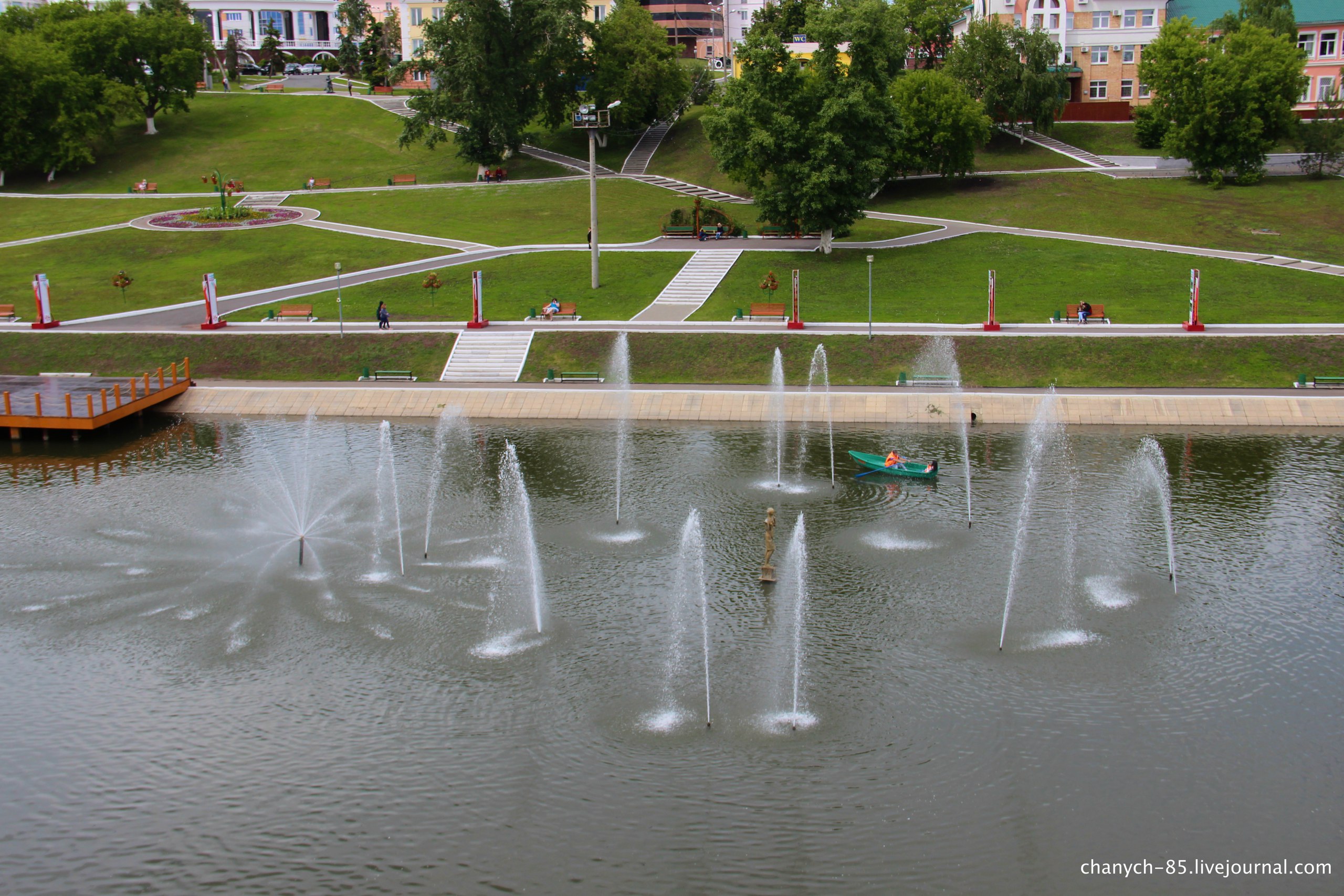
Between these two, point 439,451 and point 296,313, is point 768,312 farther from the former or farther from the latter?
point 296,313

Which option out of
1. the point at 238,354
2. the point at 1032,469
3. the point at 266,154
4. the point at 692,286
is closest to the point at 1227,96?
the point at 692,286

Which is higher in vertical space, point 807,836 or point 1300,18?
point 1300,18

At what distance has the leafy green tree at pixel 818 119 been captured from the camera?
64.3m

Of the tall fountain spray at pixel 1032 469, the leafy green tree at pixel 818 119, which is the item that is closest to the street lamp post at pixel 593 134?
the leafy green tree at pixel 818 119

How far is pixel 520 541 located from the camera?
33062mm

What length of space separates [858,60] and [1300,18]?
2044 inches

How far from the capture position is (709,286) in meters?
63.9

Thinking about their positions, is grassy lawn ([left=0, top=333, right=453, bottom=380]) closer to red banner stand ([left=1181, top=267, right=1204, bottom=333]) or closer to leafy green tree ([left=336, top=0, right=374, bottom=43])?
red banner stand ([left=1181, top=267, right=1204, bottom=333])

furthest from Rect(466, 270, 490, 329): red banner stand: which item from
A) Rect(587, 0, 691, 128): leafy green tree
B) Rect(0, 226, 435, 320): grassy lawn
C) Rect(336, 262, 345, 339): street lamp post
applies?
Rect(587, 0, 691, 128): leafy green tree

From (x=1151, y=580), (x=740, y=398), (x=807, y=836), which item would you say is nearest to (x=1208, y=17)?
(x=740, y=398)

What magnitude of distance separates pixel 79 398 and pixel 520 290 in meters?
24.1

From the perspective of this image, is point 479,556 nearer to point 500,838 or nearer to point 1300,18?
point 500,838

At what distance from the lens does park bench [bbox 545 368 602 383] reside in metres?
51.8

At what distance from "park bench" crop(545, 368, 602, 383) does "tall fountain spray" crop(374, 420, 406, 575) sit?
30.6ft
